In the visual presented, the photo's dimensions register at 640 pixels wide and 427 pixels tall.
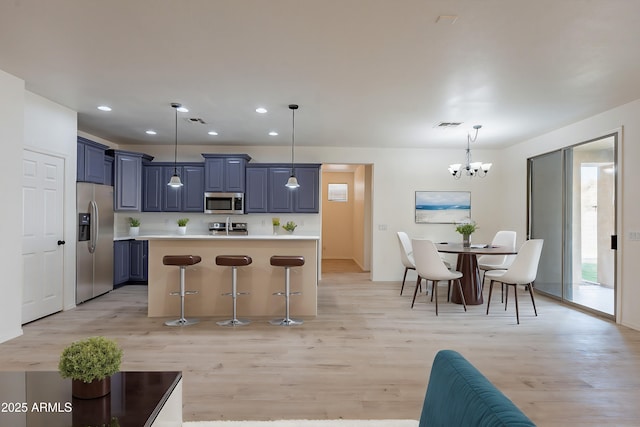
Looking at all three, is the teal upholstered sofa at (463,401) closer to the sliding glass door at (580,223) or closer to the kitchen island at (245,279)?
the kitchen island at (245,279)

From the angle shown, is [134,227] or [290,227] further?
[290,227]

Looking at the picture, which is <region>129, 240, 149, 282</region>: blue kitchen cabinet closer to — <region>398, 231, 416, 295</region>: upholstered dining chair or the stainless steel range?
the stainless steel range

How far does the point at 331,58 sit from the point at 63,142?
3.72 meters

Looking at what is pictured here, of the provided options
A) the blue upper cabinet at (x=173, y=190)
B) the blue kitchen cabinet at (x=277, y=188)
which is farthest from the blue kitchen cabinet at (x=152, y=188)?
the blue kitchen cabinet at (x=277, y=188)

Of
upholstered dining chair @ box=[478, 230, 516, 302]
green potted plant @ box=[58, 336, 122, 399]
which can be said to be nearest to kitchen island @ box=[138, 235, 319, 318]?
green potted plant @ box=[58, 336, 122, 399]

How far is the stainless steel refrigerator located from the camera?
4801 millimetres

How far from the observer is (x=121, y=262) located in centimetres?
593

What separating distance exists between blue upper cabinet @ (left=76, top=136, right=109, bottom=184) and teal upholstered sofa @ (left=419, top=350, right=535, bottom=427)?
5.48 meters

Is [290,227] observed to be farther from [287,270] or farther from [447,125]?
[447,125]

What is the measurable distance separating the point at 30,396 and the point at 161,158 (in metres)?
5.93

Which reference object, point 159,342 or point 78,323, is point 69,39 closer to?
point 159,342

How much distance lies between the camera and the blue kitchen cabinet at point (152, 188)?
643cm

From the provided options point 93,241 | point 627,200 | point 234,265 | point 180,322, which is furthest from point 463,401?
point 93,241

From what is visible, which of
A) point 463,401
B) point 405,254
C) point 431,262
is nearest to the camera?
point 463,401
